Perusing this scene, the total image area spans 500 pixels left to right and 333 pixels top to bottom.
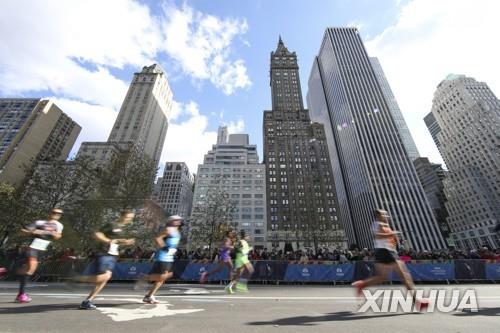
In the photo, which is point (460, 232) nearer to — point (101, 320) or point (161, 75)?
point (101, 320)

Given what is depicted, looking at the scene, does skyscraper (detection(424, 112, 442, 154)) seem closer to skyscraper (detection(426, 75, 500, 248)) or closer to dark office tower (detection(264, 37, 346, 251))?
skyscraper (detection(426, 75, 500, 248))

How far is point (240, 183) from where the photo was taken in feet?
351

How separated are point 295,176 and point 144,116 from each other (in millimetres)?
93680

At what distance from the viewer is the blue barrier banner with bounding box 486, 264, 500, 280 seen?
44.4 ft

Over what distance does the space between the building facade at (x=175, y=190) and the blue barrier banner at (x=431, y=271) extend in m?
135

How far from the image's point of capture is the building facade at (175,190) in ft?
478

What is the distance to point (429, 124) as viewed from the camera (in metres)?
192

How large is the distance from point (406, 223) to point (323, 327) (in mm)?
110805

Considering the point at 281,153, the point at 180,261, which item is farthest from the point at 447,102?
the point at 180,261

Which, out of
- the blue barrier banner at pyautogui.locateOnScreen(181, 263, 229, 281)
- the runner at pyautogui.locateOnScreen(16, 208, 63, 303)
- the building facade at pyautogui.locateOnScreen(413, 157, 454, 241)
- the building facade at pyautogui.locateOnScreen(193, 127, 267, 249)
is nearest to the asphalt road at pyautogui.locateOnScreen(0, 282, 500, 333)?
the runner at pyautogui.locateOnScreen(16, 208, 63, 303)

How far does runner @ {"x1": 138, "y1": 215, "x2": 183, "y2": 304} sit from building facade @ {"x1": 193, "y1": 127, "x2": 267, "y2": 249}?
3110 inches

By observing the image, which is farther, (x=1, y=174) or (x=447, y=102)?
(x=447, y=102)

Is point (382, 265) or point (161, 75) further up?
point (161, 75)

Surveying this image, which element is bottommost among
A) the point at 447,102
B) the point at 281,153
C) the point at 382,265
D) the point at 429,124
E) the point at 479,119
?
the point at 382,265
